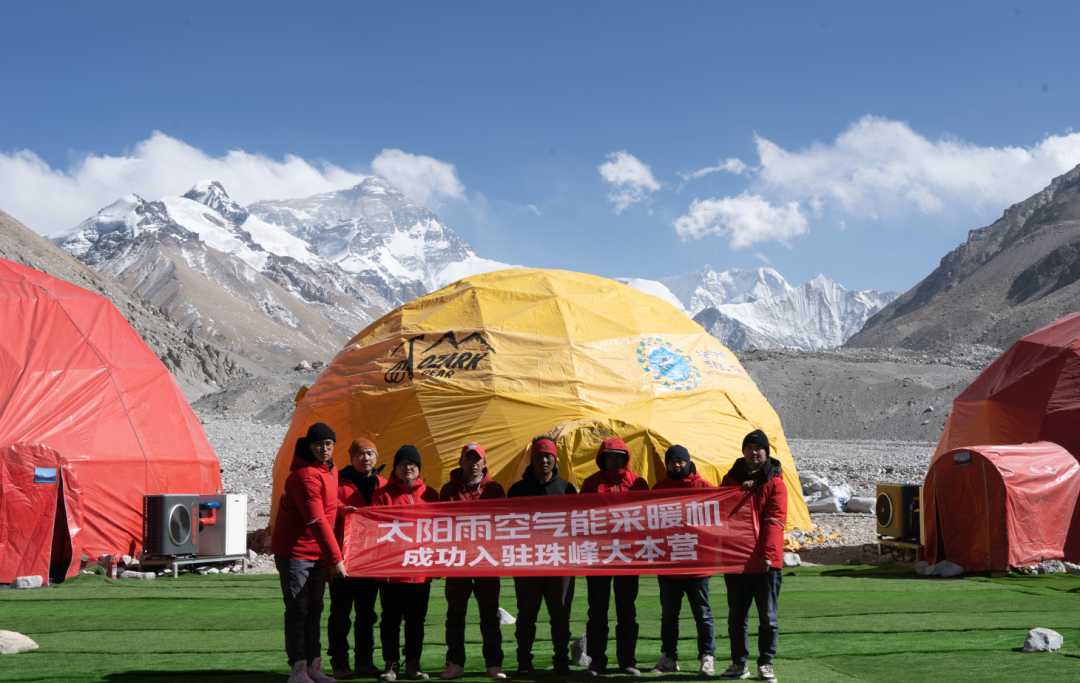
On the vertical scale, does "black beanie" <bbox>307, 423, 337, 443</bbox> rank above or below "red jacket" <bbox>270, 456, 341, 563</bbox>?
above

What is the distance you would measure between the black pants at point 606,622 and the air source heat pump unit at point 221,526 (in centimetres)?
717

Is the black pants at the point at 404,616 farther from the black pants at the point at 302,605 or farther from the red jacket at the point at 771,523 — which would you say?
the red jacket at the point at 771,523

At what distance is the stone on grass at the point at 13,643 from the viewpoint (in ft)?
21.6

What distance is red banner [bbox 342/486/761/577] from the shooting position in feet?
19.9

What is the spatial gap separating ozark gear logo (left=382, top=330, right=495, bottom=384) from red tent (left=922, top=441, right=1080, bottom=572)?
6.44m

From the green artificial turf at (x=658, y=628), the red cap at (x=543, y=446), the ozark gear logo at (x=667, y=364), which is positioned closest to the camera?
the green artificial turf at (x=658, y=628)

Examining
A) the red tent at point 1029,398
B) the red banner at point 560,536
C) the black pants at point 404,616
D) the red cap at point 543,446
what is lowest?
the black pants at point 404,616

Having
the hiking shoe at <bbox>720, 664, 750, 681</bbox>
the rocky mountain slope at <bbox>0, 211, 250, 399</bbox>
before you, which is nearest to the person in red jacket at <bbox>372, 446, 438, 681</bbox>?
the hiking shoe at <bbox>720, 664, 750, 681</bbox>

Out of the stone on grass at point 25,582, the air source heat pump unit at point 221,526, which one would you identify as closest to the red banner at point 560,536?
the air source heat pump unit at point 221,526

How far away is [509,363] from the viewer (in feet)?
41.6

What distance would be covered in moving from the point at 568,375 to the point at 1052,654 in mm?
7346

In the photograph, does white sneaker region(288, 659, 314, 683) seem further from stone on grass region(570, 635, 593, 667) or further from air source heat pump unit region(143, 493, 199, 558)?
air source heat pump unit region(143, 493, 199, 558)

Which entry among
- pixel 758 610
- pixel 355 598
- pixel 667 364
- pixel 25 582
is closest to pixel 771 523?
pixel 758 610

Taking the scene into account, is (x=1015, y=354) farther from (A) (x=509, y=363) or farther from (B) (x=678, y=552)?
(B) (x=678, y=552)
